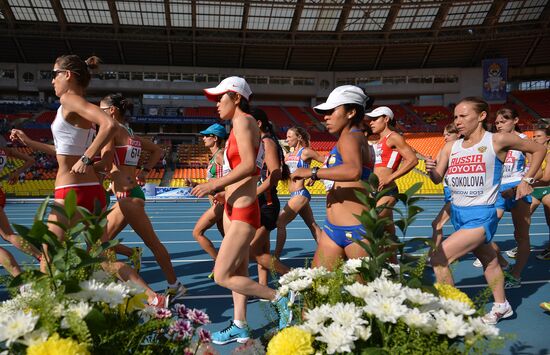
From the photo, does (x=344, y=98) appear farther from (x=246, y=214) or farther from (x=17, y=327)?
(x=17, y=327)

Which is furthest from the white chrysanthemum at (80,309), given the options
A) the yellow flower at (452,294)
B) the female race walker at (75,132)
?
the female race walker at (75,132)

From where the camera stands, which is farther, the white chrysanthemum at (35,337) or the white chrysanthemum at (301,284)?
the white chrysanthemum at (301,284)

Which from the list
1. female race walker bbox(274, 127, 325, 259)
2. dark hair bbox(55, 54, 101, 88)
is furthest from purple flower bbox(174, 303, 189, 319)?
female race walker bbox(274, 127, 325, 259)

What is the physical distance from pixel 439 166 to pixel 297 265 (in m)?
3.02

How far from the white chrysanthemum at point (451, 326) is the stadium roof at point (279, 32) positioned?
98.7 ft

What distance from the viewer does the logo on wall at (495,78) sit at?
36.8 metres

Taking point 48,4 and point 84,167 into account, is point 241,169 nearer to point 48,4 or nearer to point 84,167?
point 84,167

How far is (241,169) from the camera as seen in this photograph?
2898 mm

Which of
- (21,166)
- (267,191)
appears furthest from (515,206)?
(21,166)

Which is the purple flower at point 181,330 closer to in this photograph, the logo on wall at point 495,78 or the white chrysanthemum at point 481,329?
the white chrysanthemum at point 481,329

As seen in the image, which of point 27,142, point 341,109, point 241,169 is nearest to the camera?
point 241,169

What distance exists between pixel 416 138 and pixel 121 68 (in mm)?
26210

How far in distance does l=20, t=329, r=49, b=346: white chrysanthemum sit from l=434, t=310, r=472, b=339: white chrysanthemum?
1.13 m

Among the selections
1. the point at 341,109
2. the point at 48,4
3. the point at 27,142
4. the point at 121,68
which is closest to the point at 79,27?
the point at 48,4
